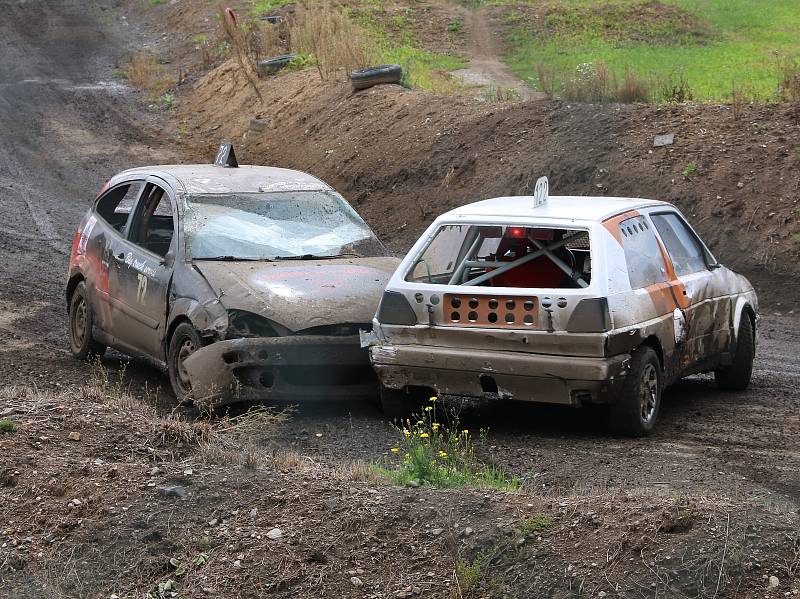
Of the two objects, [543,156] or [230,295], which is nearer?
[230,295]

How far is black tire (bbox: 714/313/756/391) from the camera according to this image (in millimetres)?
9742

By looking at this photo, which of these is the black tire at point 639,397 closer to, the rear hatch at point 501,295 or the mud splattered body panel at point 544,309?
the mud splattered body panel at point 544,309

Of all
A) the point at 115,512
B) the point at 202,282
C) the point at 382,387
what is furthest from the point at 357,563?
the point at 202,282

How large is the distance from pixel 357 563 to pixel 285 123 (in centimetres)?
1860

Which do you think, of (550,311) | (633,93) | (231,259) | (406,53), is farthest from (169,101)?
(550,311)

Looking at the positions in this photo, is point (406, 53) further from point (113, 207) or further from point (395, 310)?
point (395, 310)

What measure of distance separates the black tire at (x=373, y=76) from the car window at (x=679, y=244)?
44.4ft

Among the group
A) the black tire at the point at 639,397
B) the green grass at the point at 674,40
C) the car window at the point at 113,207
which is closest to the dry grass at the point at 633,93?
the green grass at the point at 674,40

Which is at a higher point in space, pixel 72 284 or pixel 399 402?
pixel 72 284

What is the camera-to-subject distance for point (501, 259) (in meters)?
8.93

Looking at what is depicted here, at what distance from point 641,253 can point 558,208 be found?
641 millimetres

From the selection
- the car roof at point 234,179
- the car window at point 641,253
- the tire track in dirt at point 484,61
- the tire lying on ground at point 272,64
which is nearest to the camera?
the car window at point 641,253

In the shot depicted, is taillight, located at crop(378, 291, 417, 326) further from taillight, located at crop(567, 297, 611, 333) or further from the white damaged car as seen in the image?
taillight, located at crop(567, 297, 611, 333)

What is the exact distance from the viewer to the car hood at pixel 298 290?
867 cm
